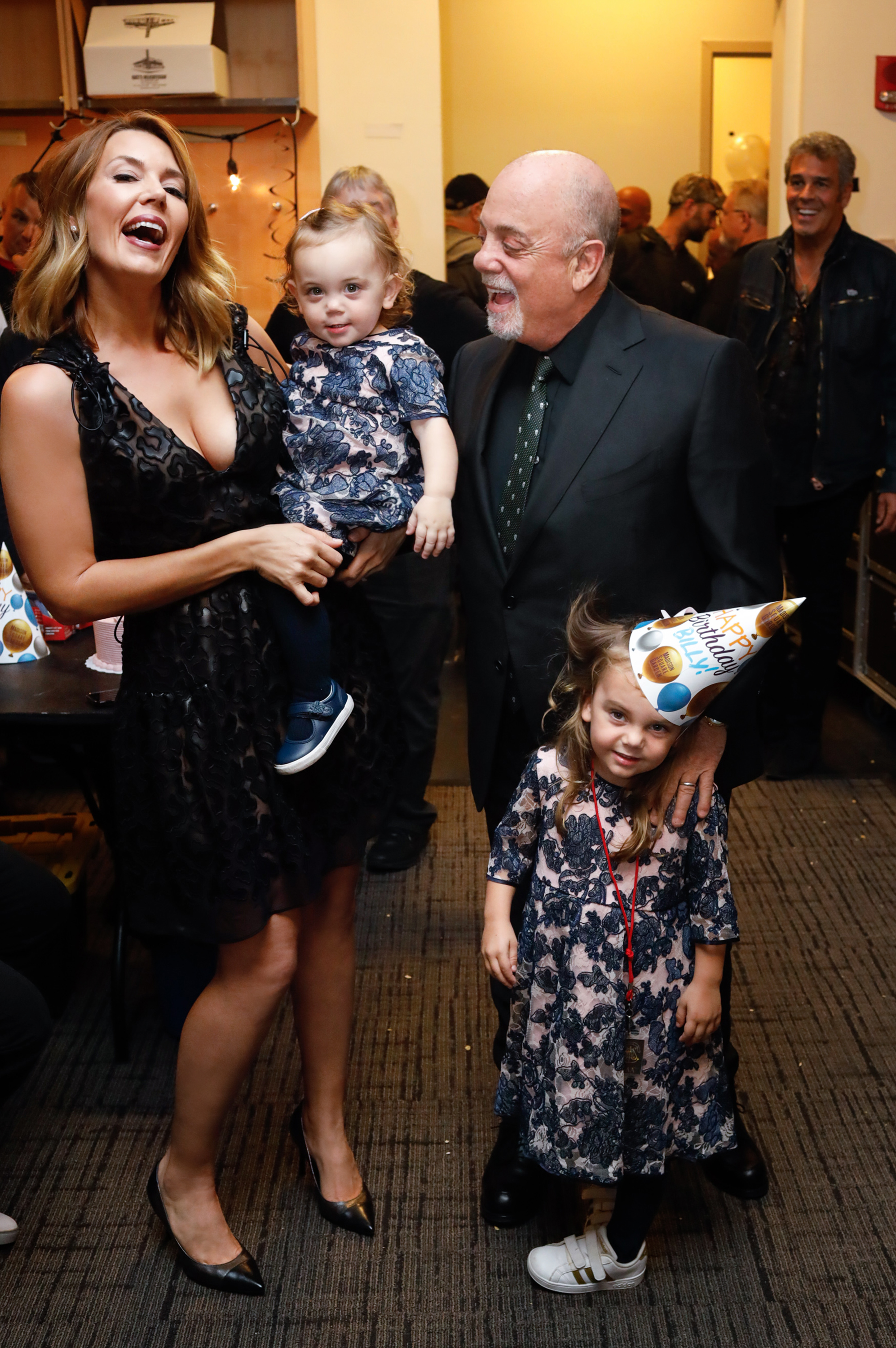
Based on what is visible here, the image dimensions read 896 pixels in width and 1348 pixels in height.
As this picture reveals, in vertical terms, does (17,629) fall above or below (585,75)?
below

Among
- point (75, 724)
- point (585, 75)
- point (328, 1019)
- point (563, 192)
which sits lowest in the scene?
point (328, 1019)

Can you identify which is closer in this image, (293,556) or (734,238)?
(293,556)

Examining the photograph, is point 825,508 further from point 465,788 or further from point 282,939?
point 282,939

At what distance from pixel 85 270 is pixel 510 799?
1049 mm

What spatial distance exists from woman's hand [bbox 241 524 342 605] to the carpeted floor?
1112 mm

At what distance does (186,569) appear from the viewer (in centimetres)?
171

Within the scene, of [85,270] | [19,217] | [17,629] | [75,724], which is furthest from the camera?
[19,217]

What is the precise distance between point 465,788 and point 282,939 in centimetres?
216

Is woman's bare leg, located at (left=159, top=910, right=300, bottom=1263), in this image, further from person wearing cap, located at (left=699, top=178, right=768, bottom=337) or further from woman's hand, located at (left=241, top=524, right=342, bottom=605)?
person wearing cap, located at (left=699, top=178, right=768, bottom=337)

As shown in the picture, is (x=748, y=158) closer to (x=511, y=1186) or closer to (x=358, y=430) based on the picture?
(x=358, y=430)

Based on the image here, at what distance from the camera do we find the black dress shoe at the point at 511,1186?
211cm

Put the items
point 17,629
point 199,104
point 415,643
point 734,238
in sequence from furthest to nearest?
point 734,238
point 199,104
point 415,643
point 17,629

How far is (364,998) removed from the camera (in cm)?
281

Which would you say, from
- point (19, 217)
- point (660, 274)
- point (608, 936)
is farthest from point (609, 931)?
point (660, 274)
